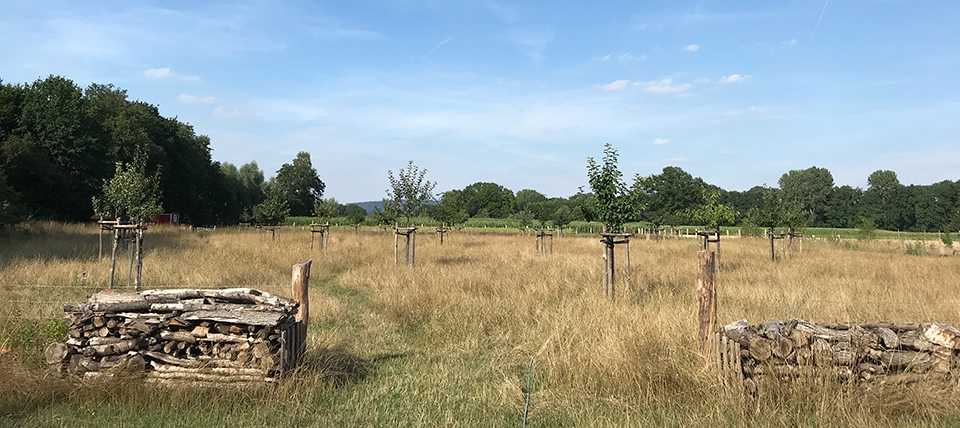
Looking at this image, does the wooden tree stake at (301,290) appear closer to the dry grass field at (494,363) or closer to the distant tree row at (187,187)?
the dry grass field at (494,363)

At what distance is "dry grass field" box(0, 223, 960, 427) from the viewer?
4.80 meters

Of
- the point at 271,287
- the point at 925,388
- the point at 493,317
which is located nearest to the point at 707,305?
the point at 925,388

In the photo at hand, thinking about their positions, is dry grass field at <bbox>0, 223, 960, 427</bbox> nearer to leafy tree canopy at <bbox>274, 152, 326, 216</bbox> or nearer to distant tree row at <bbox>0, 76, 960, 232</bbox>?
distant tree row at <bbox>0, 76, 960, 232</bbox>

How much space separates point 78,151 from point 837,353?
4454 centimetres

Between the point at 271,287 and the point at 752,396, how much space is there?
10.0 m

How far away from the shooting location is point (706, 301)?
579 cm

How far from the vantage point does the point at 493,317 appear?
8.80m

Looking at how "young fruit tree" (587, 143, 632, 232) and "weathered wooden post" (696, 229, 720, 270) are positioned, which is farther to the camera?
"weathered wooden post" (696, 229, 720, 270)

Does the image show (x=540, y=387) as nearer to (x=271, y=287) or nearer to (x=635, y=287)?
(x=635, y=287)

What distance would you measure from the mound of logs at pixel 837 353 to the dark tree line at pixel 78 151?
19.5 m

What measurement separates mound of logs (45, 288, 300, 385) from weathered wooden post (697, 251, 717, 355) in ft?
15.5

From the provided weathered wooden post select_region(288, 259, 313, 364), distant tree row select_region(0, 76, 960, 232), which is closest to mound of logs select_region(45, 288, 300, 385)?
weathered wooden post select_region(288, 259, 313, 364)

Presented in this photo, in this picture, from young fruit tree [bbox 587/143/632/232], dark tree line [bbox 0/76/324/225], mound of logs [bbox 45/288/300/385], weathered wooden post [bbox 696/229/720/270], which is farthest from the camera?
dark tree line [bbox 0/76/324/225]

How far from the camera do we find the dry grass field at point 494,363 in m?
4.80
